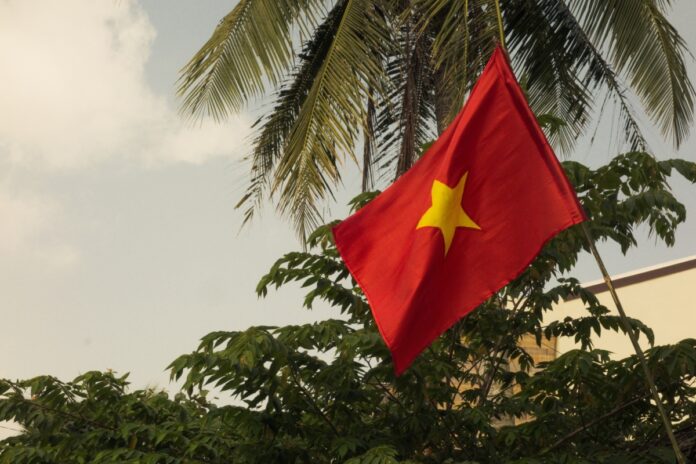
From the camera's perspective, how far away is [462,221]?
4.54m

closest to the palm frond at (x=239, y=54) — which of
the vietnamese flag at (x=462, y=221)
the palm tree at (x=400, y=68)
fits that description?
the palm tree at (x=400, y=68)

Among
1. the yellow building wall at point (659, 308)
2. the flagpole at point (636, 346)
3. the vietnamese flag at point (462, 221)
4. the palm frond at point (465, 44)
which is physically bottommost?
the flagpole at point (636, 346)

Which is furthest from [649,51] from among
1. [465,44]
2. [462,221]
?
[462,221]

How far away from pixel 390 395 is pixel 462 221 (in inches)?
81.1

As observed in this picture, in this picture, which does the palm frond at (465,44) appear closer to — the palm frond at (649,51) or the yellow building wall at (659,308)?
the palm frond at (649,51)

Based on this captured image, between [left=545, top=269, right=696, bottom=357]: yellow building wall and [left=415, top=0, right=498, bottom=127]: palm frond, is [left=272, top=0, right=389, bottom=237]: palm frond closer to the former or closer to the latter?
[left=415, top=0, right=498, bottom=127]: palm frond

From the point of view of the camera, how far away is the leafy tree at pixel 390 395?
557 centimetres

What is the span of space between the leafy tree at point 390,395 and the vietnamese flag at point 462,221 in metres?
0.92

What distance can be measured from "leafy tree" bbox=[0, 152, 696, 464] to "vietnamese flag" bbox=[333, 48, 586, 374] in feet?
3.02

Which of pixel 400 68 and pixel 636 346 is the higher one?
pixel 400 68

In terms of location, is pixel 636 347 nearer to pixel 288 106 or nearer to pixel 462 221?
pixel 462 221

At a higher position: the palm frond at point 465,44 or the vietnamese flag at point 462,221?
the palm frond at point 465,44

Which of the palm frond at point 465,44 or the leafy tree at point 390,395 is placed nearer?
the leafy tree at point 390,395

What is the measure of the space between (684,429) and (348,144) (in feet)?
13.8
